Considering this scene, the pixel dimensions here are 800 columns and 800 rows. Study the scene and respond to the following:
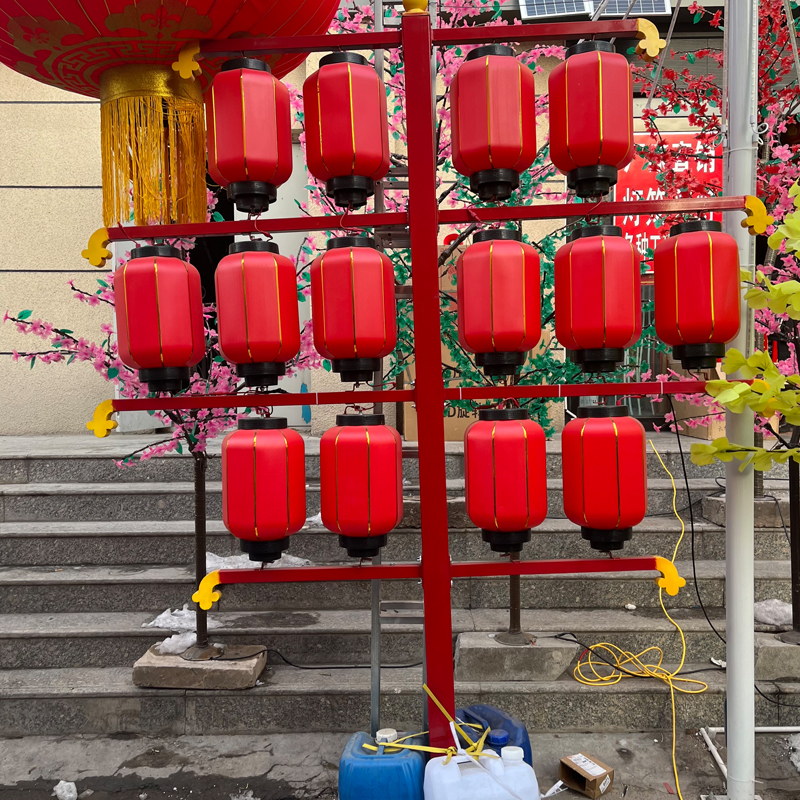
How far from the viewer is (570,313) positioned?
8.30 feet

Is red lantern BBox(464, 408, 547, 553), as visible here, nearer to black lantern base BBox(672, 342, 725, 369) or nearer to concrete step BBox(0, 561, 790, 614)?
black lantern base BBox(672, 342, 725, 369)

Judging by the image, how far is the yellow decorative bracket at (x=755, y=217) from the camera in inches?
102

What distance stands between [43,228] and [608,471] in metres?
6.68

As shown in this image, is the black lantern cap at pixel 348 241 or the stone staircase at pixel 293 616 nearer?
the black lantern cap at pixel 348 241

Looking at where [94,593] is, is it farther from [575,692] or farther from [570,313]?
[570,313]

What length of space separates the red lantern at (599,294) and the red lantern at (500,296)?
13 centimetres

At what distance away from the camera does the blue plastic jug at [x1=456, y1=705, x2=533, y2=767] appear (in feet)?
8.49

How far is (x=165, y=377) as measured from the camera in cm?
257

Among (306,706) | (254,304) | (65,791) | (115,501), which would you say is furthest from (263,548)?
(115,501)

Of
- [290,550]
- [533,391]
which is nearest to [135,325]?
[533,391]

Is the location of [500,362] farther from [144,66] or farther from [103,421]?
[144,66]

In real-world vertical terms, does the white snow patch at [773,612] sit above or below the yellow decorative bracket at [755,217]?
below

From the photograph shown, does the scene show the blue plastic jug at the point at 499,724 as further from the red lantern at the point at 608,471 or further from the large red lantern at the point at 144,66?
the large red lantern at the point at 144,66

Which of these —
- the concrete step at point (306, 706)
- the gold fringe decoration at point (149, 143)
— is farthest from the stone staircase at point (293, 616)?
the gold fringe decoration at point (149, 143)
